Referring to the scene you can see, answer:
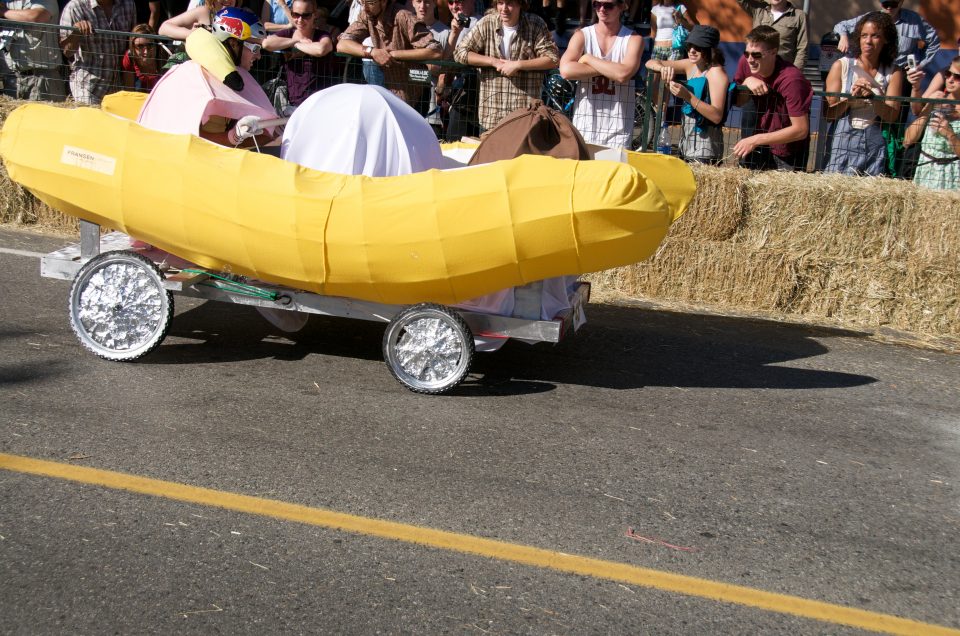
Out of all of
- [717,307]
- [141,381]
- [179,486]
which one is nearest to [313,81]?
[717,307]

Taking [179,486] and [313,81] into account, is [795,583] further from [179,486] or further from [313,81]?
[313,81]

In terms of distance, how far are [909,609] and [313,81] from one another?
8.41 m

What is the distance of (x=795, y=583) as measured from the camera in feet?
14.5

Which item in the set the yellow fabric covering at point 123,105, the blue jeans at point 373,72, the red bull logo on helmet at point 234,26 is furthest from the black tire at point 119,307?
the blue jeans at point 373,72

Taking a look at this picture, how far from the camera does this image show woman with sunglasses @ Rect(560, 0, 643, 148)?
998 centimetres

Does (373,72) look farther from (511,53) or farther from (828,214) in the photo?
(828,214)

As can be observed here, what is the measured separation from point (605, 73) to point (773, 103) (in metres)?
1.56

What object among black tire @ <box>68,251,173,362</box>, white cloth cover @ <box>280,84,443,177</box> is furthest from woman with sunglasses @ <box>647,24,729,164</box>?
black tire @ <box>68,251,173,362</box>

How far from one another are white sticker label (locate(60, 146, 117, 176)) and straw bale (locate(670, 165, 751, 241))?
16.4 feet

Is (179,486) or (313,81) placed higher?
(313,81)

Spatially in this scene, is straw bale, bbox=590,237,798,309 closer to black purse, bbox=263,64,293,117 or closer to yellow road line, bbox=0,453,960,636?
black purse, bbox=263,64,293,117

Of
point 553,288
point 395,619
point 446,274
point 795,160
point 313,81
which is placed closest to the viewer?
point 395,619

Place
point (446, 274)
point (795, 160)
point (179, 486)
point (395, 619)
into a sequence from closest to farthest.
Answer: point (395, 619)
point (179, 486)
point (446, 274)
point (795, 160)

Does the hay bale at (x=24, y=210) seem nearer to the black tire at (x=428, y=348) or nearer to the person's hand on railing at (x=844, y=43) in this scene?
the black tire at (x=428, y=348)
